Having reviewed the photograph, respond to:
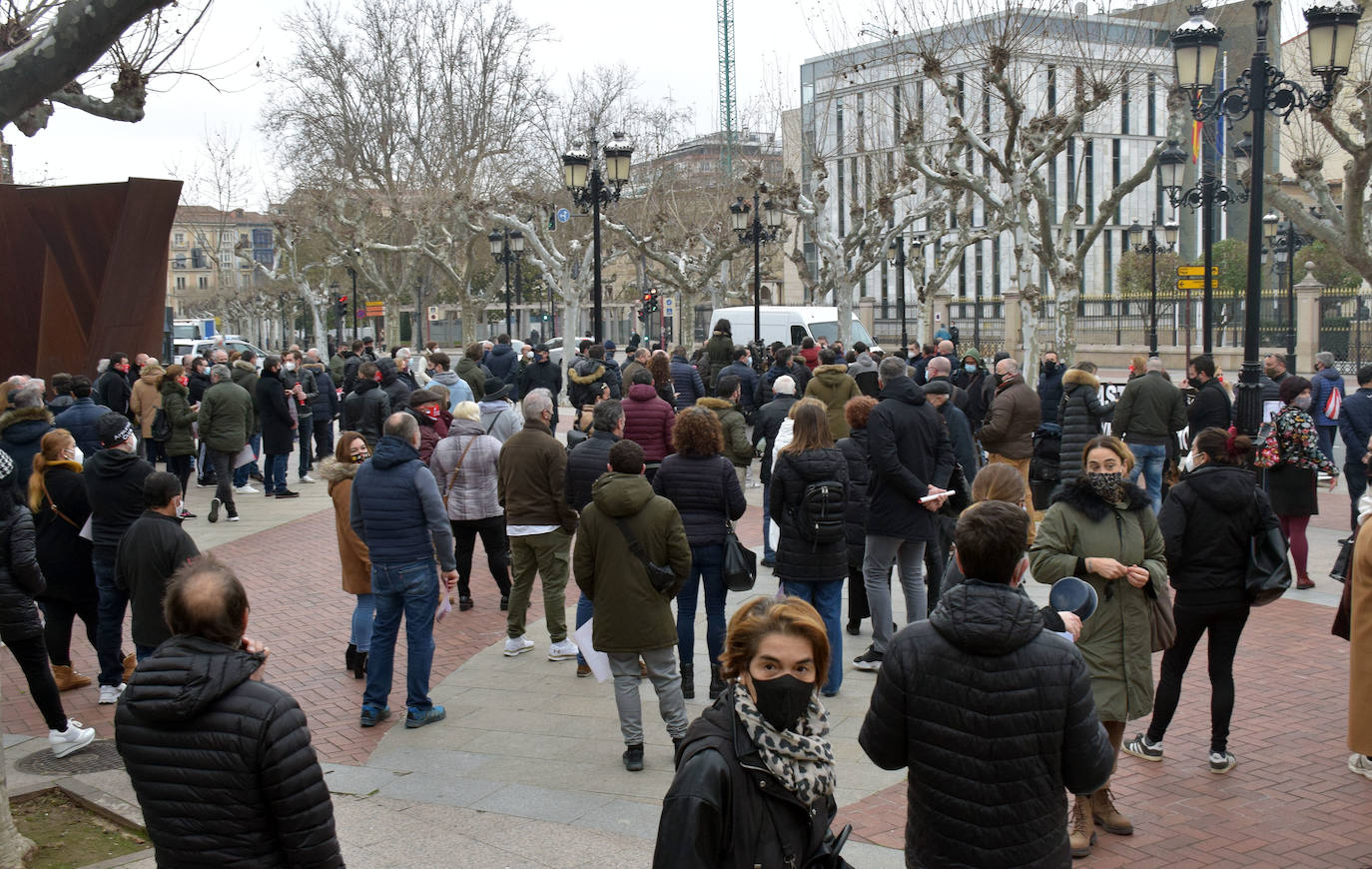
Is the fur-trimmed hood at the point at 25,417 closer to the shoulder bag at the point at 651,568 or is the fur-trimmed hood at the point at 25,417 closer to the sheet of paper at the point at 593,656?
the sheet of paper at the point at 593,656

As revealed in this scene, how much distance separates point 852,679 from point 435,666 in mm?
2951

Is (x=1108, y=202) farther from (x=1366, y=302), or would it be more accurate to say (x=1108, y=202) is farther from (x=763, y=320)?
(x=1366, y=302)

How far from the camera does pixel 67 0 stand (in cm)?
464

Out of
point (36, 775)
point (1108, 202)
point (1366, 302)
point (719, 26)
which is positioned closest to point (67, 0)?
point (36, 775)

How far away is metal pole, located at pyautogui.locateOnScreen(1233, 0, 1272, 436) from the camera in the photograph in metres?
10.7

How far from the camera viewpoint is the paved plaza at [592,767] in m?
5.28

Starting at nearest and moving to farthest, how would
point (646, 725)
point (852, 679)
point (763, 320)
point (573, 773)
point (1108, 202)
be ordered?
point (573, 773) < point (646, 725) < point (852, 679) < point (1108, 202) < point (763, 320)

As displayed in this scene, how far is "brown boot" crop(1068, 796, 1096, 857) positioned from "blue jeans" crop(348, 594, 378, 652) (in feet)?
15.2

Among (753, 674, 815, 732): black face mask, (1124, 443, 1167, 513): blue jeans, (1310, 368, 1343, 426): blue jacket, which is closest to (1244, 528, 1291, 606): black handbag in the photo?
(753, 674, 815, 732): black face mask

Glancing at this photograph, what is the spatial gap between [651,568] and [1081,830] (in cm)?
248

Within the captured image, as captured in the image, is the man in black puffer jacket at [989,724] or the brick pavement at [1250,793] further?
the brick pavement at [1250,793]

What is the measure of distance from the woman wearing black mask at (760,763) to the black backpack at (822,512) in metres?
3.96

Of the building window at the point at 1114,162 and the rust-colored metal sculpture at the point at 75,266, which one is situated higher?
the building window at the point at 1114,162

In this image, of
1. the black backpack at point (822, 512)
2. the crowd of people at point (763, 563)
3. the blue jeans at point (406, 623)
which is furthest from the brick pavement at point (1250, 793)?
the blue jeans at point (406, 623)
